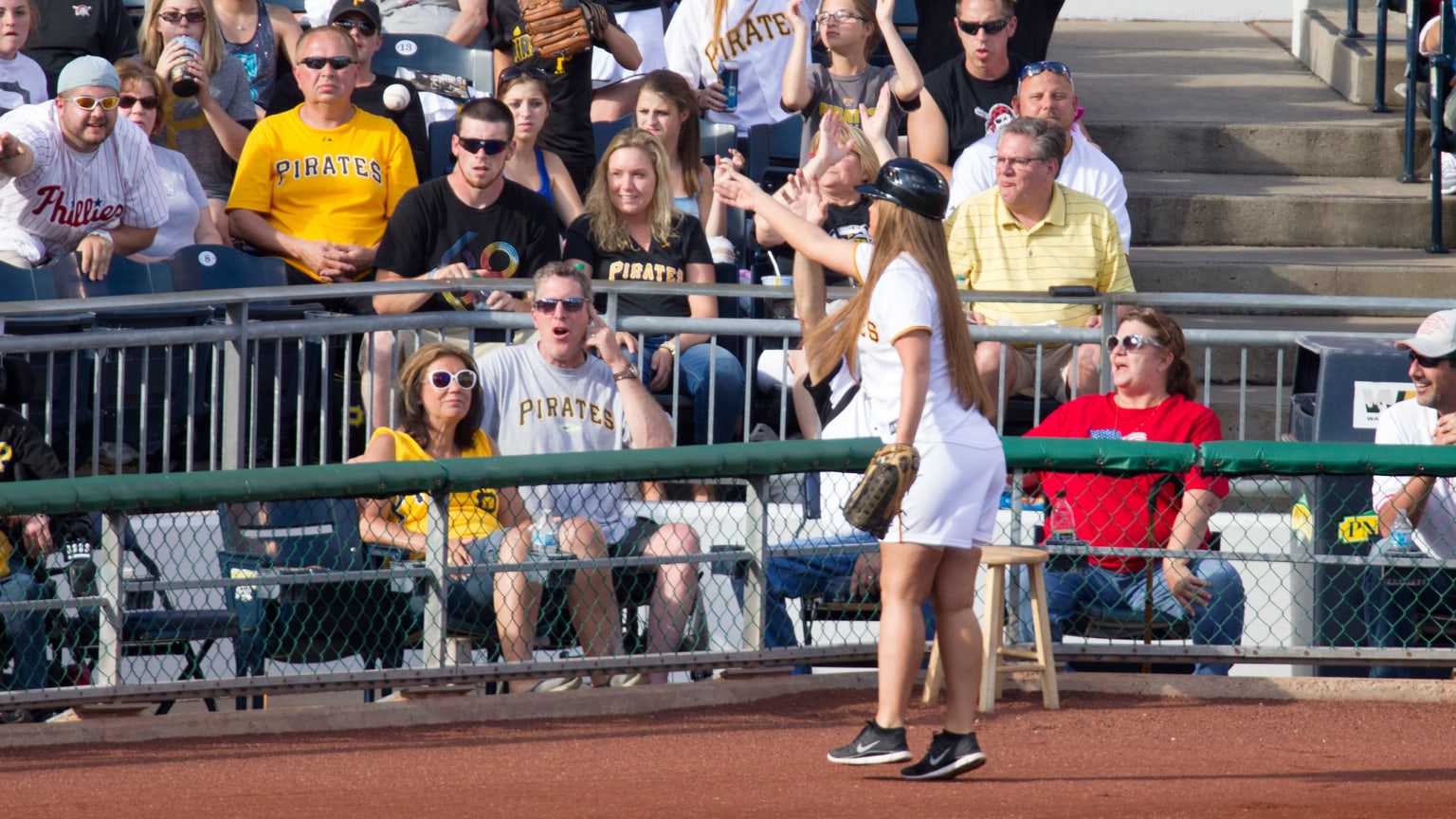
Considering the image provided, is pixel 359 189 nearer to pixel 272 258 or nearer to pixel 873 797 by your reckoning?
pixel 272 258

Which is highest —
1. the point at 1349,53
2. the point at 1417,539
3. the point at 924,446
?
the point at 1349,53

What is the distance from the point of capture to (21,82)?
9258mm

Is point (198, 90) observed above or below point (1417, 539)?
above

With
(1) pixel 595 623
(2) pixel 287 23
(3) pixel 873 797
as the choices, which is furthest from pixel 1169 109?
(3) pixel 873 797

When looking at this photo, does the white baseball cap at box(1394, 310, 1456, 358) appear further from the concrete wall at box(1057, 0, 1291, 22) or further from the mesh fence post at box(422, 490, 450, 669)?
the concrete wall at box(1057, 0, 1291, 22)

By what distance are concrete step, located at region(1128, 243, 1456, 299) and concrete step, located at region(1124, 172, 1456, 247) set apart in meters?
0.54

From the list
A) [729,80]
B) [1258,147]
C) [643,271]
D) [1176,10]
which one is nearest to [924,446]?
[643,271]

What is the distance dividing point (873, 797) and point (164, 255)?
4.96 metres

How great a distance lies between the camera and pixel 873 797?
5.25 m

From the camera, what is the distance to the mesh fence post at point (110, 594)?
577cm

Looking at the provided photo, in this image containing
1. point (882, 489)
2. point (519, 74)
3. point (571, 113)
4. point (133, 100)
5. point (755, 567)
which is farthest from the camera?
point (571, 113)

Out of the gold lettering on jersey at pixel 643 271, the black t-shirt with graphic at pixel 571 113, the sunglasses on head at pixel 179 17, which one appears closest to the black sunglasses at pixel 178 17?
the sunglasses on head at pixel 179 17

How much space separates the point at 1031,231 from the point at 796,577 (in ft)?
8.50

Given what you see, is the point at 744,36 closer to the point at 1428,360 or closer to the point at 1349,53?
the point at 1349,53
